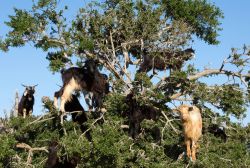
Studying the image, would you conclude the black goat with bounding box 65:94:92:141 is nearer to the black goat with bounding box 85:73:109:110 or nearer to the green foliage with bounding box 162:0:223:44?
the black goat with bounding box 85:73:109:110

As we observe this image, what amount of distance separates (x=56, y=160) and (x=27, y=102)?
4.24 meters

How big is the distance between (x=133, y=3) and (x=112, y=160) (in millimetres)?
4353

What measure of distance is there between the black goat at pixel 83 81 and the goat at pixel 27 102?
362 centimetres

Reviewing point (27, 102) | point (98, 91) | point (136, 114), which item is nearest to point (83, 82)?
point (98, 91)

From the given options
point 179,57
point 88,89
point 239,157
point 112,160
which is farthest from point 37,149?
point 239,157

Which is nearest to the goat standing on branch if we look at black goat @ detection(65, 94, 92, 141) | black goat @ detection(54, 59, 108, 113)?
black goat @ detection(54, 59, 108, 113)

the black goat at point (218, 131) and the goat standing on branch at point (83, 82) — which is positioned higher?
the goat standing on branch at point (83, 82)

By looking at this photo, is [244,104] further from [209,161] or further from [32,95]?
[32,95]

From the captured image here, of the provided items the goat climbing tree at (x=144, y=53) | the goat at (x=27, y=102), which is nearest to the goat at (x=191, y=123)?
the goat climbing tree at (x=144, y=53)

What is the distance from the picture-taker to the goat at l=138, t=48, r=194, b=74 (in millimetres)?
12484

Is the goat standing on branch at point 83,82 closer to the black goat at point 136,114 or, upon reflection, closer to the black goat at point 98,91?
the black goat at point 98,91

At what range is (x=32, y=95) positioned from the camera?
1602 centimetres

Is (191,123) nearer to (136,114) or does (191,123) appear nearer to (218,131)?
(136,114)

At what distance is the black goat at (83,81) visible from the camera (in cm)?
1223
